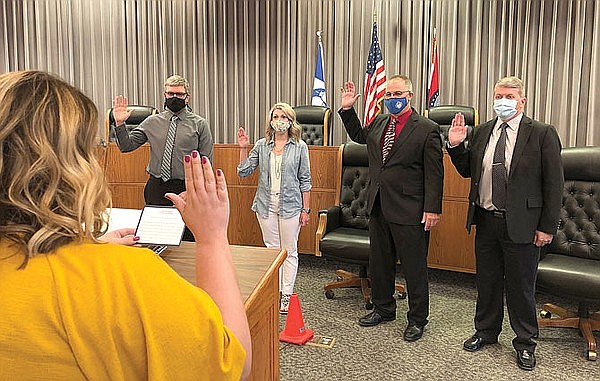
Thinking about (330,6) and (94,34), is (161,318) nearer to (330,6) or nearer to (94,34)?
(330,6)

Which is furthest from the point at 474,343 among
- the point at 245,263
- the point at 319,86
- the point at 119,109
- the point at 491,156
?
the point at 319,86

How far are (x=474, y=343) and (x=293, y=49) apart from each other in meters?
4.78

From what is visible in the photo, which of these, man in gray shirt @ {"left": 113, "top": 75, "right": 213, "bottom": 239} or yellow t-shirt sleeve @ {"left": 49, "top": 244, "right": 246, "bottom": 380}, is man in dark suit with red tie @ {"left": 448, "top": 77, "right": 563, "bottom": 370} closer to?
man in gray shirt @ {"left": 113, "top": 75, "right": 213, "bottom": 239}

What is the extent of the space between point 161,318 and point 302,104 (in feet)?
21.8

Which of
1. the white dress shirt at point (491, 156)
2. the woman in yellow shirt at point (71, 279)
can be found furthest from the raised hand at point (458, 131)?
the woman in yellow shirt at point (71, 279)

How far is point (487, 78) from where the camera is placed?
6.59 metres

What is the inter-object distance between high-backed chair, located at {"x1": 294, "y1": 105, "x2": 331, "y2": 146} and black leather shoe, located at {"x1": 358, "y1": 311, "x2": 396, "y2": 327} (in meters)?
2.69

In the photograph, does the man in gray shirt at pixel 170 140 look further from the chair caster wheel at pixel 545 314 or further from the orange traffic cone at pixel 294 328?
the chair caster wheel at pixel 545 314

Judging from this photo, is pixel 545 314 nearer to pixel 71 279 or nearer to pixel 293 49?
pixel 71 279

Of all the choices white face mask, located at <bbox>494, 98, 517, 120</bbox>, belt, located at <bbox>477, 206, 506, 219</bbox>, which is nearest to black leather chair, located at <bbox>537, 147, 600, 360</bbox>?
belt, located at <bbox>477, 206, 506, 219</bbox>

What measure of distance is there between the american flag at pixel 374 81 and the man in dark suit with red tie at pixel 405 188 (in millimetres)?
2156

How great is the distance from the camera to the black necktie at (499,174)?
11.0ft

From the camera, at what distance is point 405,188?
12.2ft

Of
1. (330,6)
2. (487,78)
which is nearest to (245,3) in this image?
(330,6)
